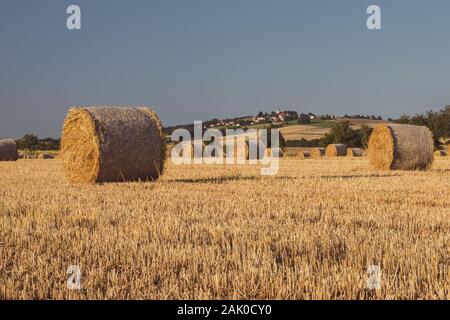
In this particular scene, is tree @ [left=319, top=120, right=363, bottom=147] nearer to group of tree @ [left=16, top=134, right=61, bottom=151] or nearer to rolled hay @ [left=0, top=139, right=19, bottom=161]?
rolled hay @ [left=0, top=139, right=19, bottom=161]

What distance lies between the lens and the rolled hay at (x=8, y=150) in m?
32.6

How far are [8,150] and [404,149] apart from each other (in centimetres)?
2322

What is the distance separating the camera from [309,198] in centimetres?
941

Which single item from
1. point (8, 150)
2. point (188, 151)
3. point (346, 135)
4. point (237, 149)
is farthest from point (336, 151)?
point (8, 150)

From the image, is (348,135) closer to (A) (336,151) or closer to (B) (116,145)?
(A) (336,151)

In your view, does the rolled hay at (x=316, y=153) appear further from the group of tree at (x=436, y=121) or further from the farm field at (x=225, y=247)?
the farm field at (x=225, y=247)

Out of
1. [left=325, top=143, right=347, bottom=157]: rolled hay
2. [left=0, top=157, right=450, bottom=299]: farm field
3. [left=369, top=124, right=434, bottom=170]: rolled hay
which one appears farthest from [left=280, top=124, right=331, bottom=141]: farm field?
[left=0, top=157, right=450, bottom=299]: farm field

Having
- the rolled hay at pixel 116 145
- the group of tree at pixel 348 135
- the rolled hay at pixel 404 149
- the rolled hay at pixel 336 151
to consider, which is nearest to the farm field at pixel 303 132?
the group of tree at pixel 348 135

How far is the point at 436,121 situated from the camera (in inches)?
1726

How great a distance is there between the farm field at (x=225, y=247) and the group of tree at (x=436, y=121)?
36539 mm

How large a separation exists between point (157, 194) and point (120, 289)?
621cm

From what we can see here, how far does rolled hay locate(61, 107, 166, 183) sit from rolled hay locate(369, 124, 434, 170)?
907 centimetres
